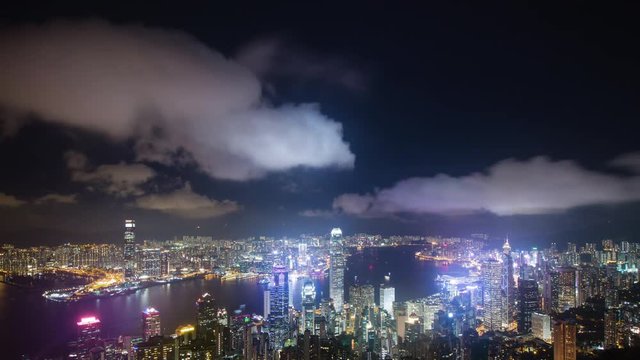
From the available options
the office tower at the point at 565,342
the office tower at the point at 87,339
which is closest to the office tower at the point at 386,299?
the office tower at the point at 565,342

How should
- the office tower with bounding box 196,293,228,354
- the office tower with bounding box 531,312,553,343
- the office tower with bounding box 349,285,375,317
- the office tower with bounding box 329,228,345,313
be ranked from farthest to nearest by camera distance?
the office tower with bounding box 329,228,345,313
the office tower with bounding box 349,285,375,317
the office tower with bounding box 531,312,553,343
the office tower with bounding box 196,293,228,354

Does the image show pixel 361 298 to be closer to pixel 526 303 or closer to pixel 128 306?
pixel 526 303

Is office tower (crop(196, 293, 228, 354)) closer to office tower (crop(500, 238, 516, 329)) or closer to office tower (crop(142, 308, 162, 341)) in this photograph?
office tower (crop(142, 308, 162, 341))

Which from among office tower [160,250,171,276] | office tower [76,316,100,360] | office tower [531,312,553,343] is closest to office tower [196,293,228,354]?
office tower [76,316,100,360]

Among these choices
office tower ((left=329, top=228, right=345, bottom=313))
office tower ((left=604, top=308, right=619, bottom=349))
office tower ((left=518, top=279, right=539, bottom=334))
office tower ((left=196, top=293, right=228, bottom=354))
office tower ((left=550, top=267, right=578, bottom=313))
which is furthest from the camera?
office tower ((left=329, top=228, right=345, bottom=313))

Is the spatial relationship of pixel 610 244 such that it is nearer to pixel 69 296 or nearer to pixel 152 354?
pixel 152 354

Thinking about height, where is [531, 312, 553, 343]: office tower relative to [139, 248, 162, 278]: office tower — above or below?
below

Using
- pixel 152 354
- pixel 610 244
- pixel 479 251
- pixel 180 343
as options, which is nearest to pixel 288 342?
pixel 180 343
